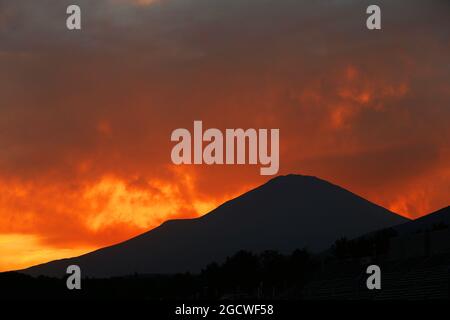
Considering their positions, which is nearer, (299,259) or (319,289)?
(319,289)

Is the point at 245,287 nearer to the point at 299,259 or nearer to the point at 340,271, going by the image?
the point at 299,259

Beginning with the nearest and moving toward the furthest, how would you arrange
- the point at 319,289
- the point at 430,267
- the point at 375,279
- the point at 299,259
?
1. the point at 430,267
2. the point at 375,279
3. the point at 319,289
4. the point at 299,259

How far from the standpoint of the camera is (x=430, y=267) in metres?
75.5

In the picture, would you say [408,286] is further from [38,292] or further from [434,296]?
[38,292]

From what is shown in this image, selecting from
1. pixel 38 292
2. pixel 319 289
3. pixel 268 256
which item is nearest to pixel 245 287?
pixel 268 256

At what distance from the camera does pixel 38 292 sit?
143 m

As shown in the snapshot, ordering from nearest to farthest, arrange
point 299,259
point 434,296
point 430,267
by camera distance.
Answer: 1. point 434,296
2. point 430,267
3. point 299,259

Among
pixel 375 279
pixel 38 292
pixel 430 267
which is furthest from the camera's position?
pixel 38 292
